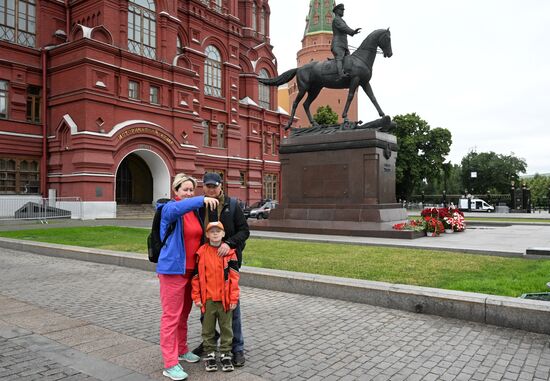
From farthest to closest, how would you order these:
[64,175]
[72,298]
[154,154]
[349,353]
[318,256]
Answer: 1. [154,154]
2. [64,175]
3. [318,256]
4. [72,298]
5. [349,353]

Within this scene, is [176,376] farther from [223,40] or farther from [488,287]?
[223,40]

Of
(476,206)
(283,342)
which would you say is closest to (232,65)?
(476,206)

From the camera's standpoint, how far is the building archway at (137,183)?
34.3 metres

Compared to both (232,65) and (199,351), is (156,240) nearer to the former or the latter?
(199,351)

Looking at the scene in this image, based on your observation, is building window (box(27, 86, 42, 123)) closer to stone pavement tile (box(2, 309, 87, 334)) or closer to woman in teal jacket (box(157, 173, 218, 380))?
stone pavement tile (box(2, 309, 87, 334))

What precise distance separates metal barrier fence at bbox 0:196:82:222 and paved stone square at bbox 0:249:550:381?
20.6m

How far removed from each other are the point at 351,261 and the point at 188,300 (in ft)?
16.9

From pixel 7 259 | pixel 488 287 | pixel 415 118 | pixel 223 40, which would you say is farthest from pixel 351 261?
pixel 415 118

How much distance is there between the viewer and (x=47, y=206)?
2730 cm

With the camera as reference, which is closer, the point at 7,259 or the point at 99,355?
the point at 99,355

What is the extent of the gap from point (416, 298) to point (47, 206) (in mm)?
26357

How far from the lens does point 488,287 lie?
20.5 ft

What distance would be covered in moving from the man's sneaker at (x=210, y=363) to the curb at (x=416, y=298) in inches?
120

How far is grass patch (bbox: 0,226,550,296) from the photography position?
655 centimetres
